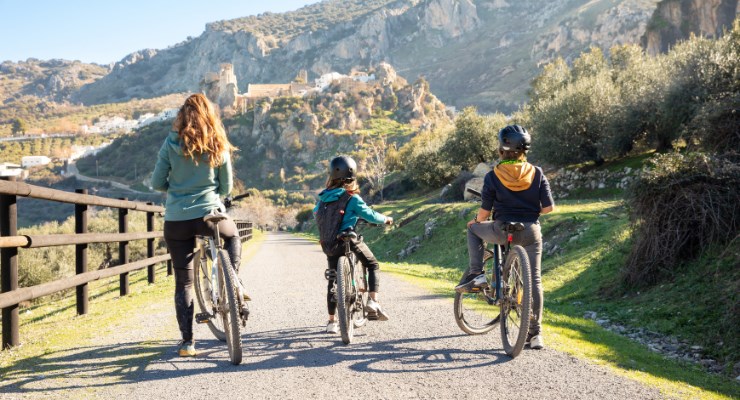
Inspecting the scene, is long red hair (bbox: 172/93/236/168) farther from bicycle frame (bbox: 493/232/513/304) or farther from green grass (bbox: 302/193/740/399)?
green grass (bbox: 302/193/740/399)

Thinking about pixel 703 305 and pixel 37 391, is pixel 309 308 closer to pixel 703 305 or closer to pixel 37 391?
pixel 37 391

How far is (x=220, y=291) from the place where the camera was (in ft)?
16.4

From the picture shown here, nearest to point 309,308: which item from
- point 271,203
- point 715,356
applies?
point 715,356

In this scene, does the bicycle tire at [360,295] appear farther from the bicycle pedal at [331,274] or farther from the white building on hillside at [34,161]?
the white building on hillside at [34,161]

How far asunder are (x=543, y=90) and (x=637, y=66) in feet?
46.3

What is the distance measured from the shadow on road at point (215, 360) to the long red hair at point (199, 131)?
1813 mm

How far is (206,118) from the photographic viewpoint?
16.4ft

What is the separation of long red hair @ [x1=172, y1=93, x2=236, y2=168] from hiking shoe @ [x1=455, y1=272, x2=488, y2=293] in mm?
2746

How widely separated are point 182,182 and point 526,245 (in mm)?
3315

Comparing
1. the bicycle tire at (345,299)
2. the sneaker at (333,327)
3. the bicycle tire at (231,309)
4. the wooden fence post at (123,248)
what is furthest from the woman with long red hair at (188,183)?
the wooden fence post at (123,248)

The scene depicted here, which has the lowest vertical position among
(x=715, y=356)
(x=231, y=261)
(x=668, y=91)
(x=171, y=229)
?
(x=715, y=356)

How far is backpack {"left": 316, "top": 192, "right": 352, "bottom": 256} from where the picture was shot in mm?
5762

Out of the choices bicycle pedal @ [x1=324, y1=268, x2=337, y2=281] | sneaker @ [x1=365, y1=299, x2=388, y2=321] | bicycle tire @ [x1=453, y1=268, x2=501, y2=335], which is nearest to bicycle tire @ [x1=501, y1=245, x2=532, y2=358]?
bicycle tire @ [x1=453, y1=268, x2=501, y2=335]

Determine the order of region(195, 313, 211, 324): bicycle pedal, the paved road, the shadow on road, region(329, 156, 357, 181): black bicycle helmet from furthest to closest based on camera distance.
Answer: region(329, 156, 357, 181): black bicycle helmet
region(195, 313, 211, 324): bicycle pedal
the shadow on road
the paved road
